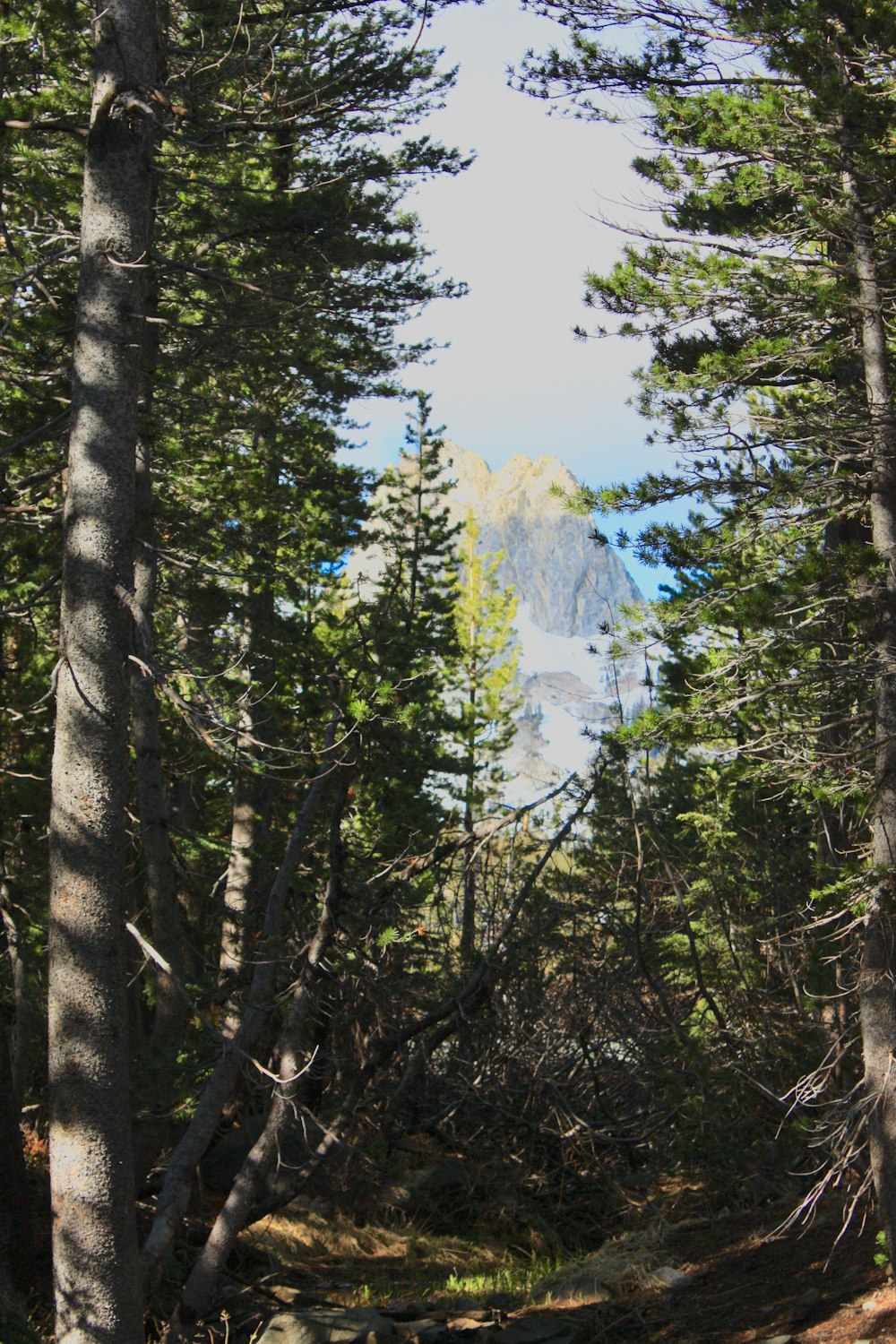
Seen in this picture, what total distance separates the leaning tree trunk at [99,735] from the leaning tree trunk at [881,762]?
4.54 meters

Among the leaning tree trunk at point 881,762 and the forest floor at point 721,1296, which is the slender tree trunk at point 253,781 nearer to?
the forest floor at point 721,1296

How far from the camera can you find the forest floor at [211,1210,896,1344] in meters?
7.50

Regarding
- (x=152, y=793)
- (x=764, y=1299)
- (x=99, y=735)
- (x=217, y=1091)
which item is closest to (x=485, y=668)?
(x=152, y=793)

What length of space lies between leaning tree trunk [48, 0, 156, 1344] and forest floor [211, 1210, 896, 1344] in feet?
9.72


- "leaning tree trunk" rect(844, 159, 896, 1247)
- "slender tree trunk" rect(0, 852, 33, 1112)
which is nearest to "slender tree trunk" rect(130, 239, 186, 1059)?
"slender tree trunk" rect(0, 852, 33, 1112)

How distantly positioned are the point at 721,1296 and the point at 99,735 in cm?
627

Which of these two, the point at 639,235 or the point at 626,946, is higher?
the point at 639,235

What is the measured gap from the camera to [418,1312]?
8242 millimetres

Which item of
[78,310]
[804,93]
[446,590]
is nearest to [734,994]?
[804,93]

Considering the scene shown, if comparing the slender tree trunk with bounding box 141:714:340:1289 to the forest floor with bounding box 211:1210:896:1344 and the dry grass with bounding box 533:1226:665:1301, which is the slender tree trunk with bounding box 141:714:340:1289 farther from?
the dry grass with bounding box 533:1226:665:1301

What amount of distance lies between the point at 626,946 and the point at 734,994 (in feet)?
3.93

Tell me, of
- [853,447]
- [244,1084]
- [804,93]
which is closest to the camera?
[853,447]

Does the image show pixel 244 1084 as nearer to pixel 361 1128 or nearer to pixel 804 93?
pixel 361 1128

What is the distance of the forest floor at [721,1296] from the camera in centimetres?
750
